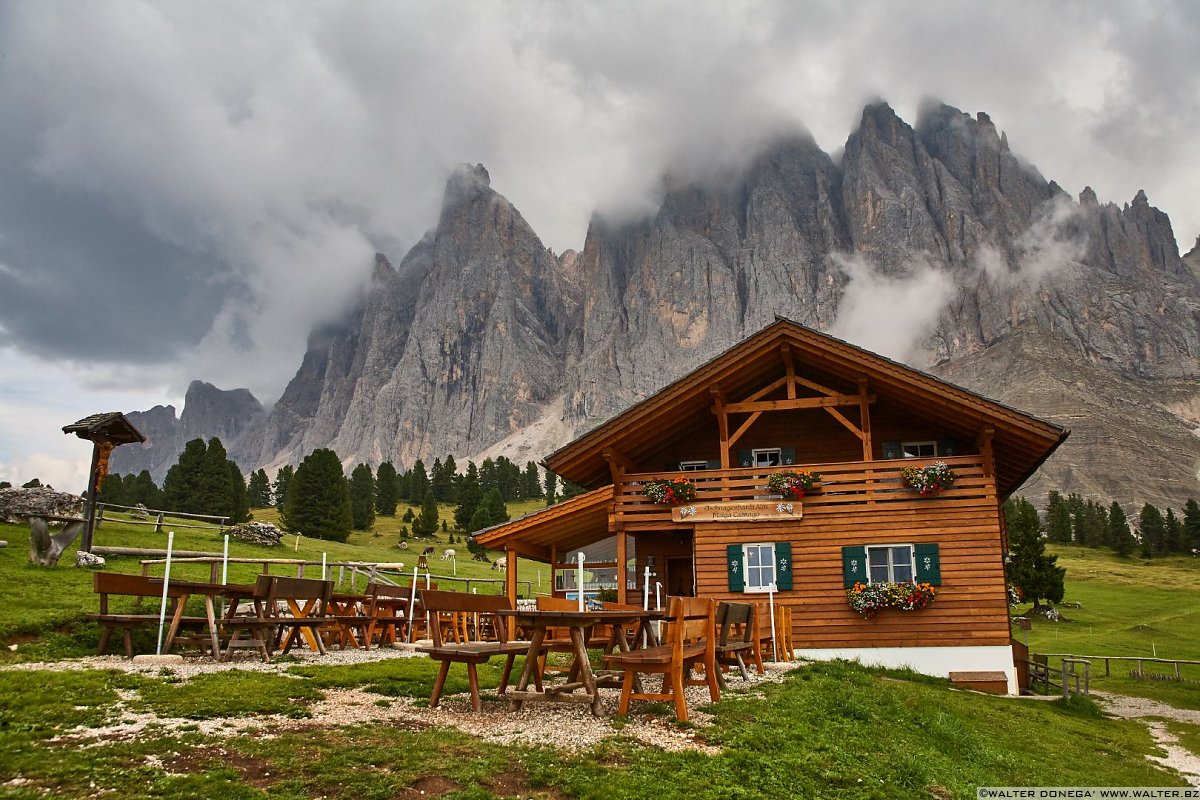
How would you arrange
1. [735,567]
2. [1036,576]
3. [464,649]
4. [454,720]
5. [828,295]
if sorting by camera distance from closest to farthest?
1. [454,720]
2. [464,649]
3. [735,567]
4. [1036,576]
5. [828,295]

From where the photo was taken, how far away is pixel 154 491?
73.5 meters

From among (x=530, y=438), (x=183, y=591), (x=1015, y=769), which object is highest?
(x=530, y=438)

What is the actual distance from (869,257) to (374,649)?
162 m

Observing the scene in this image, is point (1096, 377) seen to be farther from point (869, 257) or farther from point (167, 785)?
point (167, 785)

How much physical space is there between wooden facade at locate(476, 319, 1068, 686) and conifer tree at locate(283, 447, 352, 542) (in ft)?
135

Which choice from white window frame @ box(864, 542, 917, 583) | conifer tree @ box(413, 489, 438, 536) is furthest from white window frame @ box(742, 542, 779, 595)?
conifer tree @ box(413, 489, 438, 536)

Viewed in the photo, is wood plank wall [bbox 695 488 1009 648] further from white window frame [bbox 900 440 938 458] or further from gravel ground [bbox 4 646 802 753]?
gravel ground [bbox 4 646 802 753]

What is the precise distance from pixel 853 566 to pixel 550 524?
235 inches

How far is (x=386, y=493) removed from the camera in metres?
81.2

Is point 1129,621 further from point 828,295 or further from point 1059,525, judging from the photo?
point 828,295

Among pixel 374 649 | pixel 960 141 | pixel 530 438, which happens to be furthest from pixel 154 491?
pixel 960 141

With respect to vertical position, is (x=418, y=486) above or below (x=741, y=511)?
above

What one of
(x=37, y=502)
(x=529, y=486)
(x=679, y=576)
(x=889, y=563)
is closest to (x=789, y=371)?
(x=889, y=563)

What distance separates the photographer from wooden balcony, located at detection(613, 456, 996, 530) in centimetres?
1614
